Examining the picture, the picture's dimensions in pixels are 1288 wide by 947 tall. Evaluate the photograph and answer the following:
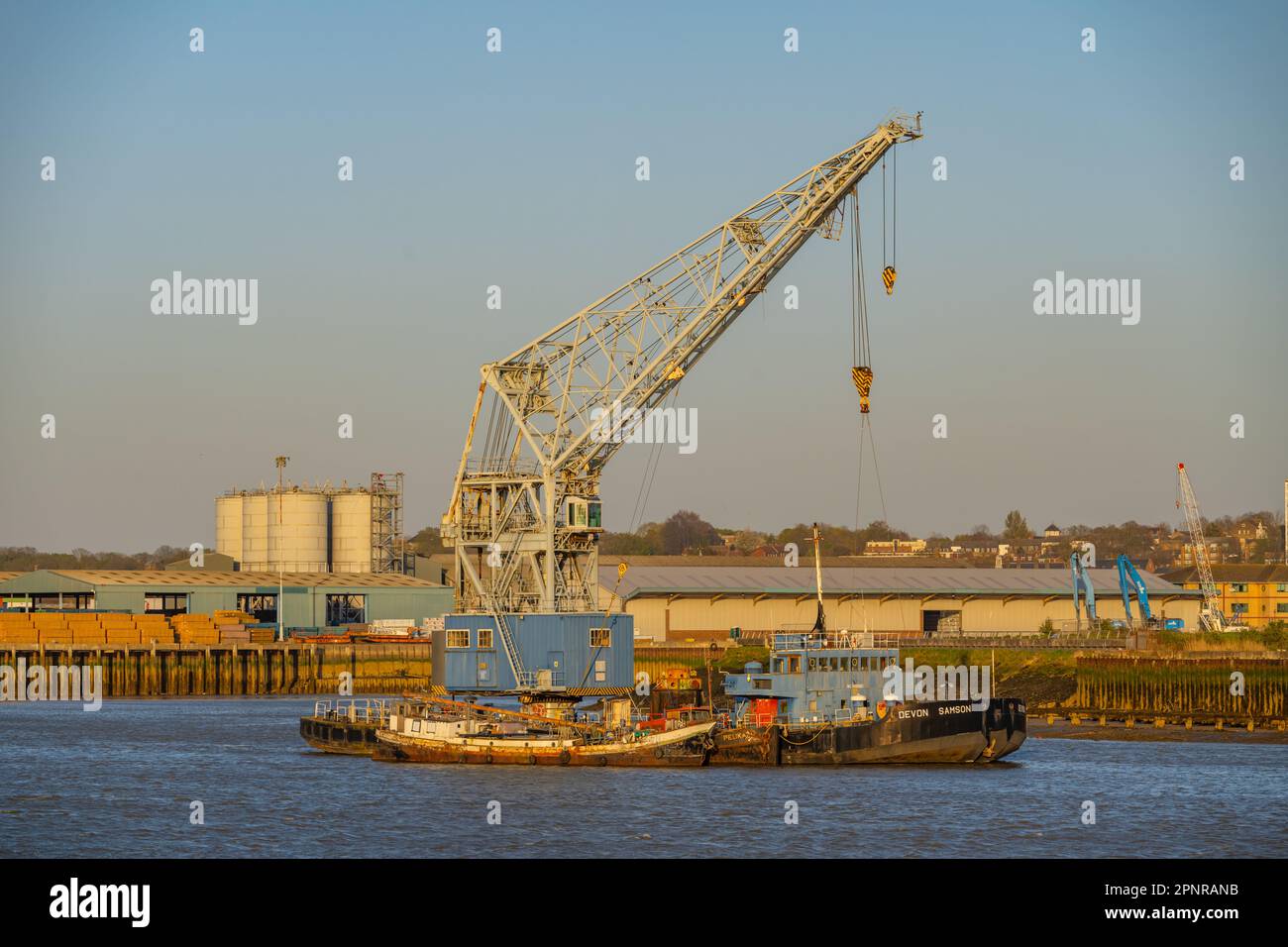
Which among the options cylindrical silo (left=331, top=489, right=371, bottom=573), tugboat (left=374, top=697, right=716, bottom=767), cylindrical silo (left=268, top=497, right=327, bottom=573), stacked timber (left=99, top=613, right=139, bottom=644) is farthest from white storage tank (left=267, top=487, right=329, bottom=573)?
tugboat (left=374, top=697, right=716, bottom=767)

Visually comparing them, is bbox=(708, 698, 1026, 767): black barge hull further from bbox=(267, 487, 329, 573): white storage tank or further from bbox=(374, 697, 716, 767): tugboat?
bbox=(267, 487, 329, 573): white storage tank

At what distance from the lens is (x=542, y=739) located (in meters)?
57.8

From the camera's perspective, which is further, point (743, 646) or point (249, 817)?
point (743, 646)

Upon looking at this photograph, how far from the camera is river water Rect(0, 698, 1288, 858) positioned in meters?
39.6

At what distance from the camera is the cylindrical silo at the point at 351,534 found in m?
152

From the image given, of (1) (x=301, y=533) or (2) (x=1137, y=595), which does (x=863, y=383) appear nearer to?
(2) (x=1137, y=595)

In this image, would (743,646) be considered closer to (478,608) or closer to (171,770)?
(478,608)

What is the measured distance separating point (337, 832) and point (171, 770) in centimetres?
1656

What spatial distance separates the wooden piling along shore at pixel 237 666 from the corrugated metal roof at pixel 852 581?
16.0m

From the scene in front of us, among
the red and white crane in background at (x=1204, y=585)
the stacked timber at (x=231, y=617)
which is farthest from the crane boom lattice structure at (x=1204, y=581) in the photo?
the stacked timber at (x=231, y=617)

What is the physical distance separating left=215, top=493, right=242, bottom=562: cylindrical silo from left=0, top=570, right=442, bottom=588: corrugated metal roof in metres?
15.0

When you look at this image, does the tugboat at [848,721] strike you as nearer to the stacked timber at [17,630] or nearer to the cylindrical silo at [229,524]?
the stacked timber at [17,630]
